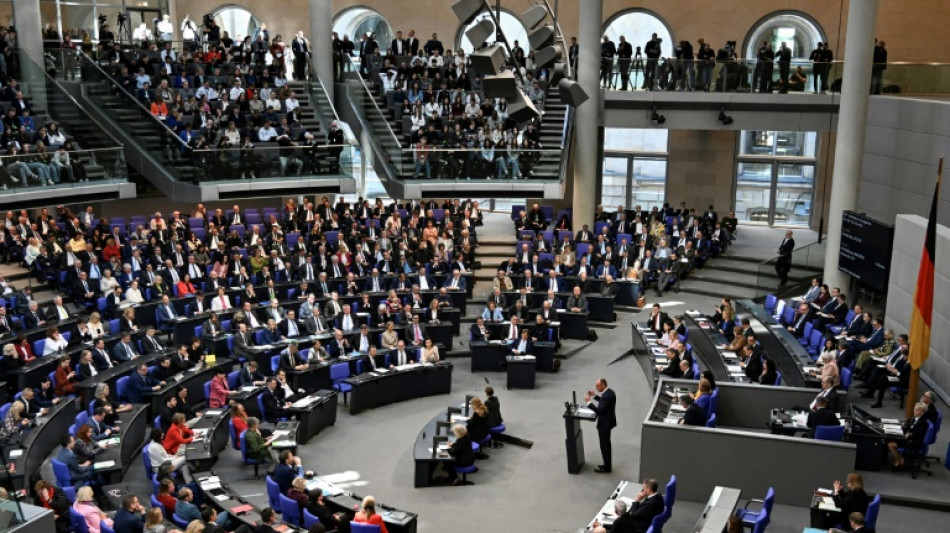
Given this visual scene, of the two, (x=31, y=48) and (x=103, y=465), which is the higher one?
(x=31, y=48)

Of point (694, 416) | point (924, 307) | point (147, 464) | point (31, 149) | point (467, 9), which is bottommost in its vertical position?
point (147, 464)

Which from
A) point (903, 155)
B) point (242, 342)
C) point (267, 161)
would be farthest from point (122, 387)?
point (903, 155)

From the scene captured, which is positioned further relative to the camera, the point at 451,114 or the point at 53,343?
the point at 451,114

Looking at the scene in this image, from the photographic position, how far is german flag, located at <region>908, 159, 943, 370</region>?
15.0 meters

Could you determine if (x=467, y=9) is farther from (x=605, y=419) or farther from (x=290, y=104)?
(x=290, y=104)

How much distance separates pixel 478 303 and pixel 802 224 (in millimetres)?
14654

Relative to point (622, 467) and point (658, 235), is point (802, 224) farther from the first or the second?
point (622, 467)

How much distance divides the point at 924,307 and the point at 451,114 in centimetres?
1557

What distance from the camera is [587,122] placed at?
27.8 m

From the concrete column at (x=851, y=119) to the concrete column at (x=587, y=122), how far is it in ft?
23.5

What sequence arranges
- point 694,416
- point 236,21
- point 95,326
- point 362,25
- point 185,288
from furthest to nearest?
point 236,21, point 362,25, point 185,288, point 95,326, point 694,416

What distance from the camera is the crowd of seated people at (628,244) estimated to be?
24.4 m

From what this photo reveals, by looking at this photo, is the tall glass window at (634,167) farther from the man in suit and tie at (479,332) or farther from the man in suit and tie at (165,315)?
the man in suit and tie at (165,315)

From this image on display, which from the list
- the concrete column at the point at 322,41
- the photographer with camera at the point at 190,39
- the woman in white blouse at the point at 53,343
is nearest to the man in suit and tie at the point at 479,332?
the woman in white blouse at the point at 53,343
